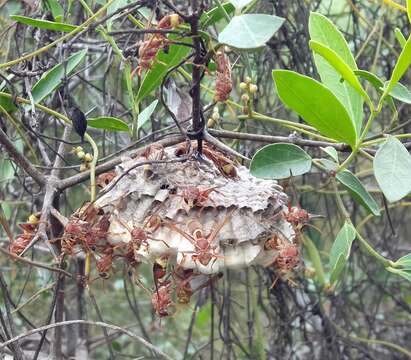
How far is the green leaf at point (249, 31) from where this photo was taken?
64 centimetres

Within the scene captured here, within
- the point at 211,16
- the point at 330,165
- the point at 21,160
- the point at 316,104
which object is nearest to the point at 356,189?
the point at 330,165

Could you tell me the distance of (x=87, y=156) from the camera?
0.89 metres

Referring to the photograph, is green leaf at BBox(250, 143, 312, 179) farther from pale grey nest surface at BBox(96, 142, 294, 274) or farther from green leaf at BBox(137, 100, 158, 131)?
green leaf at BBox(137, 100, 158, 131)

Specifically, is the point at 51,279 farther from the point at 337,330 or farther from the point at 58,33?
the point at 337,330

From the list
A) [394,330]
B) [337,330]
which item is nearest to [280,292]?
[337,330]

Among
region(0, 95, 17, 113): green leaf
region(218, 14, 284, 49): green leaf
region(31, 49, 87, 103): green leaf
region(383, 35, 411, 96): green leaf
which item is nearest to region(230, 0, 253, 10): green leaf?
region(218, 14, 284, 49): green leaf

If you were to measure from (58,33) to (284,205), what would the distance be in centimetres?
57

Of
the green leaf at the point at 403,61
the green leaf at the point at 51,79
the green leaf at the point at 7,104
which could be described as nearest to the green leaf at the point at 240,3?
the green leaf at the point at 403,61

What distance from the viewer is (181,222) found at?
0.78 meters

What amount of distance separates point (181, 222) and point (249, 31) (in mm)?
224

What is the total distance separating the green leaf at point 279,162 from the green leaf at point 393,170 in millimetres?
101

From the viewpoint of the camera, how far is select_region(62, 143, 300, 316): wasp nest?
0.77 m

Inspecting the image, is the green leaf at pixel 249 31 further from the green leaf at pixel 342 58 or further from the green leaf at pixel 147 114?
the green leaf at pixel 147 114

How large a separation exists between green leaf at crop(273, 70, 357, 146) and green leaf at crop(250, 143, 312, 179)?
6cm
